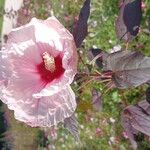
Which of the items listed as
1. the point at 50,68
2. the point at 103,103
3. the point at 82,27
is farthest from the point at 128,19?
the point at 103,103

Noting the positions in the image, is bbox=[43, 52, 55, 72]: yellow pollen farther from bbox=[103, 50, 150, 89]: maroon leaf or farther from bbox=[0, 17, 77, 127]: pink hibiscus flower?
bbox=[103, 50, 150, 89]: maroon leaf

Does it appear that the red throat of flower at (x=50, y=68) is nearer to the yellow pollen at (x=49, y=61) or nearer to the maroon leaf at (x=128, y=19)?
the yellow pollen at (x=49, y=61)

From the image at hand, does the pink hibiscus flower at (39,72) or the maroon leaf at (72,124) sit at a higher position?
the pink hibiscus flower at (39,72)

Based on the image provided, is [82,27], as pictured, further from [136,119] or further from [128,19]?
[136,119]

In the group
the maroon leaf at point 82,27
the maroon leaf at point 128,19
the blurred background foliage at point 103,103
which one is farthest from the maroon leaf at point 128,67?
the blurred background foliage at point 103,103

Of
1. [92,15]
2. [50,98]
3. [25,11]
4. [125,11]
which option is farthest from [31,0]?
[50,98]

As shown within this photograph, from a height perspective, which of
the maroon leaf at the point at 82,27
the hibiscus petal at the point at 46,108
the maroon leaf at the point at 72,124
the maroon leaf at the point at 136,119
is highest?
the maroon leaf at the point at 82,27

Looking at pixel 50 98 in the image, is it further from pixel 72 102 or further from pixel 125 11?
pixel 125 11
